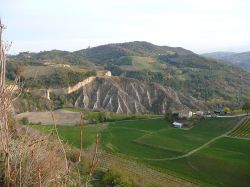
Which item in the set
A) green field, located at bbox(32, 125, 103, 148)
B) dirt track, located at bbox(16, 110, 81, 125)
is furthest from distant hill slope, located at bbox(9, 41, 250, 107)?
green field, located at bbox(32, 125, 103, 148)

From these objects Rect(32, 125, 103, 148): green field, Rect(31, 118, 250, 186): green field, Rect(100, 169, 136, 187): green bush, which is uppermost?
Rect(100, 169, 136, 187): green bush

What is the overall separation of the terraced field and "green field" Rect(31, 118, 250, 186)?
1176mm

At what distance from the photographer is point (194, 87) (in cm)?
10750

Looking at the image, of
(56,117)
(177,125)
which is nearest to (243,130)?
(177,125)

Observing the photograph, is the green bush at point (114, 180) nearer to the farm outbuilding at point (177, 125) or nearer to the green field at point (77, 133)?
the green field at point (77, 133)

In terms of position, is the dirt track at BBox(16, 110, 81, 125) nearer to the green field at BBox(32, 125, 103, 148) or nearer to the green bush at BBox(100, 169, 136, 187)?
the green field at BBox(32, 125, 103, 148)

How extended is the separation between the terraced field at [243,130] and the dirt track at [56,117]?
21.7 metres

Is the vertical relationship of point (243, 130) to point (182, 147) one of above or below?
above

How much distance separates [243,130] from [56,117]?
2807cm

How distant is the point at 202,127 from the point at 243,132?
19.3ft

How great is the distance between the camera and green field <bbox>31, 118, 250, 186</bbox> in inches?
1366

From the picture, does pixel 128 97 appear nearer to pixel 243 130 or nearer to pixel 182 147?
pixel 243 130

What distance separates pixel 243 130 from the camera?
48.5m

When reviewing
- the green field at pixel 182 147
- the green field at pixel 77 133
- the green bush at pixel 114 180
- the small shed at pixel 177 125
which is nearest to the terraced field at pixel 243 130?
the green field at pixel 182 147
